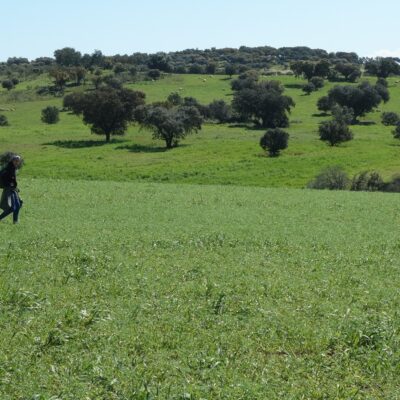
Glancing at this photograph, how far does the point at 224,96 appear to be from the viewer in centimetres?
13300

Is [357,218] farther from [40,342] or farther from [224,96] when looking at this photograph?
[224,96]

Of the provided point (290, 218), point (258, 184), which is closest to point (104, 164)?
point (258, 184)

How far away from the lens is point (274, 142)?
3014 inches

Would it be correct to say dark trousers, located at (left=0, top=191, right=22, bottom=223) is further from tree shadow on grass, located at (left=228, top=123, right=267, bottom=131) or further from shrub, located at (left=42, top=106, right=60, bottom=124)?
shrub, located at (left=42, top=106, right=60, bottom=124)

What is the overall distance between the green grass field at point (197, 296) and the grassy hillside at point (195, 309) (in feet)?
0.12

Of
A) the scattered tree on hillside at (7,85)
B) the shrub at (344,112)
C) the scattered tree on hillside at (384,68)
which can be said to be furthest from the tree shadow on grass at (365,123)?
the scattered tree on hillside at (7,85)

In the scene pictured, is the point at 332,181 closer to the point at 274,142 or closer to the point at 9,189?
the point at 274,142

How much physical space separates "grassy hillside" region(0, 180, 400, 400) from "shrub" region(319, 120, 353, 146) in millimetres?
60362

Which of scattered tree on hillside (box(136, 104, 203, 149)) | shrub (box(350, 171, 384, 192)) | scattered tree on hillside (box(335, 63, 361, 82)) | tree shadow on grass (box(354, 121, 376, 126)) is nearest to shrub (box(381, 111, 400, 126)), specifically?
A: tree shadow on grass (box(354, 121, 376, 126))

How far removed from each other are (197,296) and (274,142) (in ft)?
209

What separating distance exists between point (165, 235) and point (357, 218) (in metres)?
11.0

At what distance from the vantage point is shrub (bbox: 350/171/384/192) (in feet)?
173

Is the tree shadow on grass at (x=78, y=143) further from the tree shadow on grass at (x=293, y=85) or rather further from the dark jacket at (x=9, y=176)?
the tree shadow on grass at (x=293, y=85)

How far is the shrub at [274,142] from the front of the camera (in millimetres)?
76625
